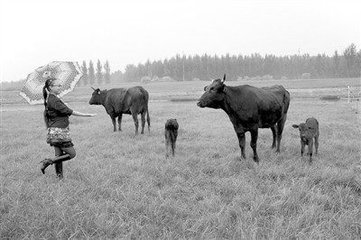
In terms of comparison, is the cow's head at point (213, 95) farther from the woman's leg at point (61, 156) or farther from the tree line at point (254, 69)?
the tree line at point (254, 69)

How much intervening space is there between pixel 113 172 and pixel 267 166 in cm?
331

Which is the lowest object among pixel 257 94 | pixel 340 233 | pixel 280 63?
pixel 340 233

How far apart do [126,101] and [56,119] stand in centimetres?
655

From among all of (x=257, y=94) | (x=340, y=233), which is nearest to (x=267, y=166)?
(x=257, y=94)

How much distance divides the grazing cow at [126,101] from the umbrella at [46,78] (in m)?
4.91

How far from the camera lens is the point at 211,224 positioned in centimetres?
395

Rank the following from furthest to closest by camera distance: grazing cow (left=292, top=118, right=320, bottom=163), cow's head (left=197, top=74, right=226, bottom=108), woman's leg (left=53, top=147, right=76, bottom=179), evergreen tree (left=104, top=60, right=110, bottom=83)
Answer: evergreen tree (left=104, top=60, right=110, bottom=83) < cow's head (left=197, top=74, right=226, bottom=108) < grazing cow (left=292, top=118, right=320, bottom=163) < woman's leg (left=53, top=147, right=76, bottom=179)

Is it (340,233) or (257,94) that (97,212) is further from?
(257,94)

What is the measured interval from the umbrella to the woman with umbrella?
74cm

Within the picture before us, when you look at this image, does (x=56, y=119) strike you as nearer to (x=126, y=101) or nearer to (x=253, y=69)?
(x=126, y=101)

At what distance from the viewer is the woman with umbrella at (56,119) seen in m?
5.60

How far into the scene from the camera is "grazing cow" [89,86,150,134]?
11859mm

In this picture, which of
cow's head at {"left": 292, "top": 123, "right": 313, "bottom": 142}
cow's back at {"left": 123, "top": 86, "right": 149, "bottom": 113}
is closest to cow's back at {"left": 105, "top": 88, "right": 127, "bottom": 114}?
cow's back at {"left": 123, "top": 86, "right": 149, "bottom": 113}

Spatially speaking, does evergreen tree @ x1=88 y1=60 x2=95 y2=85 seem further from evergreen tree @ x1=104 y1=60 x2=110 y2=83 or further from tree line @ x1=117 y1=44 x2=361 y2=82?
tree line @ x1=117 y1=44 x2=361 y2=82
